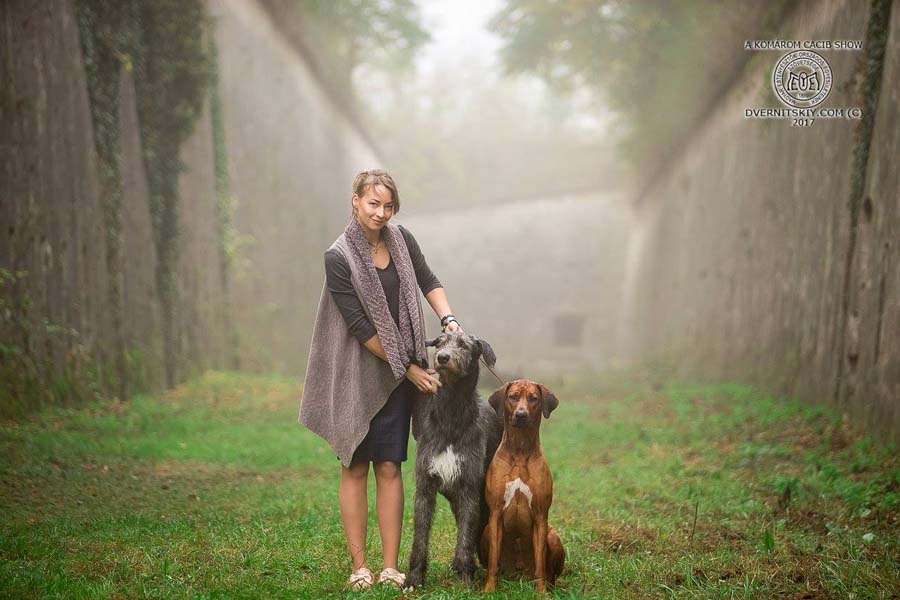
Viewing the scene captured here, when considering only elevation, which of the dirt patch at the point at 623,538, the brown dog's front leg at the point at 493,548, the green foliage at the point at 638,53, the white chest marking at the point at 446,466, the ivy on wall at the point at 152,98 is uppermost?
the green foliage at the point at 638,53

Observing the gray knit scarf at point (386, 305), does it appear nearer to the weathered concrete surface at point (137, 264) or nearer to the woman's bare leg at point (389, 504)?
the woman's bare leg at point (389, 504)

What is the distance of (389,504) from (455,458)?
50 cm

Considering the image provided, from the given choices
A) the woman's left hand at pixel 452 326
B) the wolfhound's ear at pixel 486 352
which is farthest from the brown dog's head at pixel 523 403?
the woman's left hand at pixel 452 326

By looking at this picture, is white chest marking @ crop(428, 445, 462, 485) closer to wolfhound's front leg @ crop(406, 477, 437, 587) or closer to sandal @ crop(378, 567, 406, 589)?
wolfhound's front leg @ crop(406, 477, 437, 587)

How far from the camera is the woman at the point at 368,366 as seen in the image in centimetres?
402

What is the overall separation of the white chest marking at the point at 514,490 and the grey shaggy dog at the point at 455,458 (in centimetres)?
18

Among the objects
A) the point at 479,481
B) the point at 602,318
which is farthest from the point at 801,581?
the point at 602,318

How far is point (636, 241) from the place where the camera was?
2817cm

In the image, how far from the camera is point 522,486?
3779 mm

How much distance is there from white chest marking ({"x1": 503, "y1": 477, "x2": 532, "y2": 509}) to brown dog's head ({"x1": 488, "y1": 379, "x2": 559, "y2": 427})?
0.93 ft

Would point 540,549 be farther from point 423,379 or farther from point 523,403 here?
point 423,379

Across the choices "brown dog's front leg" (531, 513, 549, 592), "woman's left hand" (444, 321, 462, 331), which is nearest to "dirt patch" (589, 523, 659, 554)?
"brown dog's front leg" (531, 513, 549, 592)

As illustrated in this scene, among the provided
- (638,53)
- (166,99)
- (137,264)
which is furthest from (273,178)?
(638,53)

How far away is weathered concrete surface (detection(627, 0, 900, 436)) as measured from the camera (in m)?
7.31
